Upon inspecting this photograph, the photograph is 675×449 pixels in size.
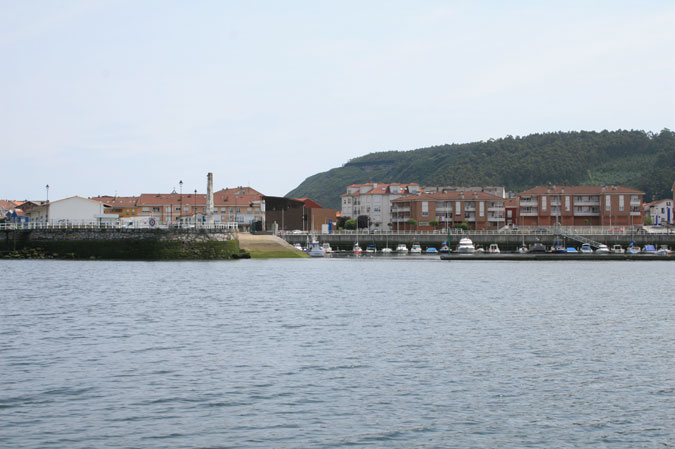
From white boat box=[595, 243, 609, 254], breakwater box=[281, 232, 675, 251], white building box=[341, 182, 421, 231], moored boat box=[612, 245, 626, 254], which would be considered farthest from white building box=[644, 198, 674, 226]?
white boat box=[595, 243, 609, 254]

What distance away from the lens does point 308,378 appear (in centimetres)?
2288

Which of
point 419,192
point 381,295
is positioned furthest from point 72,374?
point 419,192

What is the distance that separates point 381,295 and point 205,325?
18.2 metres

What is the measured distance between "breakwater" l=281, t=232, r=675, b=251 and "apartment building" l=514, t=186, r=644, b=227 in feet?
71.8

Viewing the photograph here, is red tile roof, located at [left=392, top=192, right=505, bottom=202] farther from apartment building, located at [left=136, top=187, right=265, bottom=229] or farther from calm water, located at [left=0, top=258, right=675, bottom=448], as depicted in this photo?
calm water, located at [left=0, top=258, right=675, bottom=448]

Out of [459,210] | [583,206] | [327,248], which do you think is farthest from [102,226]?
[583,206]

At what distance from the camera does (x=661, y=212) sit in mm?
179250

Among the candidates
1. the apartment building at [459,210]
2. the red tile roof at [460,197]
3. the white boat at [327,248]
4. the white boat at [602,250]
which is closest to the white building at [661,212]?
the apartment building at [459,210]

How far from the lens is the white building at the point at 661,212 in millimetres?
175750

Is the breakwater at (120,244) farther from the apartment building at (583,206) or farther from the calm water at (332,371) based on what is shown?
the apartment building at (583,206)

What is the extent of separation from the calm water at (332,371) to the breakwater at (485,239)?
82.4 m

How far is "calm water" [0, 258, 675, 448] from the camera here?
57.1 feet

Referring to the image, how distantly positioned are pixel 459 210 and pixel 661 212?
185 ft

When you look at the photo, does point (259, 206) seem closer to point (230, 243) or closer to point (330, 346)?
point (230, 243)
